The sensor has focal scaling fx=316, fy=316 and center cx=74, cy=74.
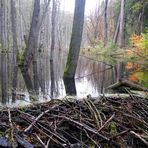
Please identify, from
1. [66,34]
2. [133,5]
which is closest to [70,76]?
[133,5]

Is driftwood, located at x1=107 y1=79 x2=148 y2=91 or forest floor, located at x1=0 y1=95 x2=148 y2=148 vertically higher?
forest floor, located at x1=0 y1=95 x2=148 y2=148

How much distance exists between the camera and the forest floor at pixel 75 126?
2891 mm

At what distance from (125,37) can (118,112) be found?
3176 cm

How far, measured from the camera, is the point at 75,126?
3.22 m

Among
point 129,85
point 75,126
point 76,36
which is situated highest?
point 76,36

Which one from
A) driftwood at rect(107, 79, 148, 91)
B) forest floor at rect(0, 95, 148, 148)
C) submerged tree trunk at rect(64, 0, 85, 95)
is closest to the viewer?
forest floor at rect(0, 95, 148, 148)

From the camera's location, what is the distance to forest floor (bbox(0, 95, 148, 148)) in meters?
2.89

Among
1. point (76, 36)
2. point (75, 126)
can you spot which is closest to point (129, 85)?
point (76, 36)

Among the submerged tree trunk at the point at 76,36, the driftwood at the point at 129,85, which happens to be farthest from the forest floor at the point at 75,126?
the submerged tree trunk at the point at 76,36

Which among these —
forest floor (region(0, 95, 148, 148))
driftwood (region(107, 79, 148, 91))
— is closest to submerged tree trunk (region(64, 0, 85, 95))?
driftwood (region(107, 79, 148, 91))

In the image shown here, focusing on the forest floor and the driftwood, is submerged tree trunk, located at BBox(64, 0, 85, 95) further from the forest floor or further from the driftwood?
the forest floor

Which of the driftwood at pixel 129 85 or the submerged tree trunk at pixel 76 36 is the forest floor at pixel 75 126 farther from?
the submerged tree trunk at pixel 76 36

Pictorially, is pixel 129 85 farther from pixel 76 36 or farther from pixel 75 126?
pixel 75 126

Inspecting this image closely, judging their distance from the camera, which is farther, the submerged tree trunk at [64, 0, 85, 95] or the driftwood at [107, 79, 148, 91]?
the submerged tree trunk at [64, 0, 85, 95]
